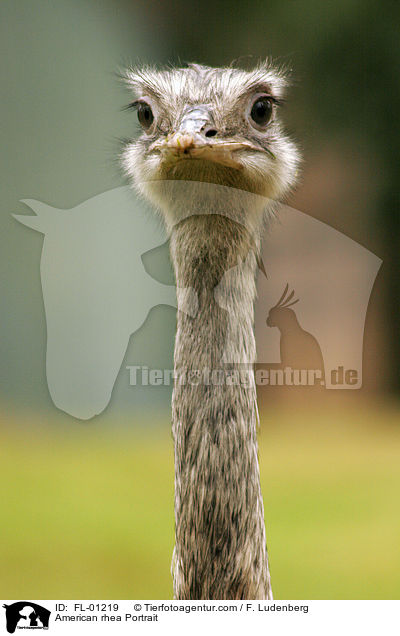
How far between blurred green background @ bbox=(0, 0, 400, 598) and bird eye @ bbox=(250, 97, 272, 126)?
431mm

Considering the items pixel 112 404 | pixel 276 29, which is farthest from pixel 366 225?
pixel 112 404

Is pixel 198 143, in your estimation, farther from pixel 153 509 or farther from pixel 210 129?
pixel 153 509

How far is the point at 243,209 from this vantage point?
1180 mm

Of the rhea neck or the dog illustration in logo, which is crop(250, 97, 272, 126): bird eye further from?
the dog illustration in logo

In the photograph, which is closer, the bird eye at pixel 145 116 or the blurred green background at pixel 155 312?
the bird eye at pixel 145 116

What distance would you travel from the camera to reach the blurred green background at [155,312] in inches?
70.8

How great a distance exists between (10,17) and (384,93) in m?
1.05

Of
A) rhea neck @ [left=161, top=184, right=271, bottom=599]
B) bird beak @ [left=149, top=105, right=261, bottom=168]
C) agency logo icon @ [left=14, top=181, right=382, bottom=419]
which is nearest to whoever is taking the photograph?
bird beak @ [left=149, top=105, right=261, bottom=168]

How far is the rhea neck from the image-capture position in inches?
42.8

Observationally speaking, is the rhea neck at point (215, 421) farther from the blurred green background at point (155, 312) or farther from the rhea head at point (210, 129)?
the blurred green background at point (155, 312)
